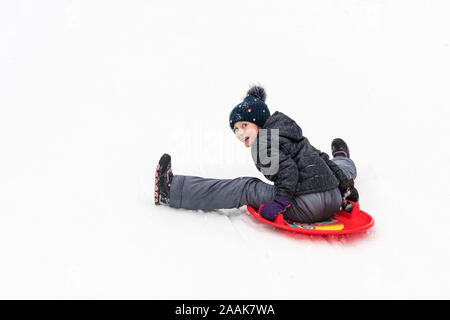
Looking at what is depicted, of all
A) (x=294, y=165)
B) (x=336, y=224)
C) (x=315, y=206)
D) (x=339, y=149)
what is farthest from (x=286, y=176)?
(x=339, y=149)

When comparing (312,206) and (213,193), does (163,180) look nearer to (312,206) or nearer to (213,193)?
(213,193)

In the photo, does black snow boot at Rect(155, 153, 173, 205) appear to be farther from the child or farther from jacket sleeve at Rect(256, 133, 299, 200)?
jacket sleeve at Rect(256, 133, 299, 200)

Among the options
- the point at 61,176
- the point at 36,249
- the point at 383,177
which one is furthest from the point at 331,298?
the point at 61,176

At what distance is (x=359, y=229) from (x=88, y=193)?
1.05 meters

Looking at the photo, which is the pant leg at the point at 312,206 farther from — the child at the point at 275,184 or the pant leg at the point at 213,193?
the pant leg at the point at 213,193

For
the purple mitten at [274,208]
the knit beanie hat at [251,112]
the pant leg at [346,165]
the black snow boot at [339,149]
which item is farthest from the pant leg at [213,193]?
the black snow boot at [339,149]

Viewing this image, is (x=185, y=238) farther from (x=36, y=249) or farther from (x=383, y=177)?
(x=383, y=177)

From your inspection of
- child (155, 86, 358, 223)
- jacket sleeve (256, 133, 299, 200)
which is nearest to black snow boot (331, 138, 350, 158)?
child (155, 86, 358, 223)

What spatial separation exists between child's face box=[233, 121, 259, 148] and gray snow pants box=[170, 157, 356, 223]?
5.9 inches

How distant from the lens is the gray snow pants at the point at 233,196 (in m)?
1.32

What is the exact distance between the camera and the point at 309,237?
1213 millimetres

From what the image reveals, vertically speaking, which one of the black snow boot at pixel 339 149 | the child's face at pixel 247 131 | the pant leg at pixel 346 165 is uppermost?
the child's face at pixel 247 131

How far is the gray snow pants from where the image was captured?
1318 millimetres

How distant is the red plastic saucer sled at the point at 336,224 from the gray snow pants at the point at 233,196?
3 cm
